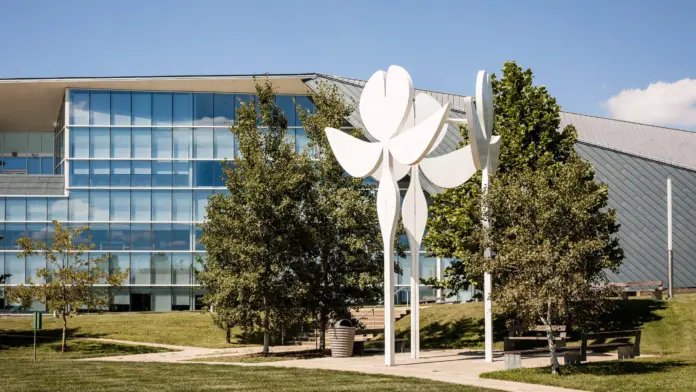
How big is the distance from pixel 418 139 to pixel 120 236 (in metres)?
33.5

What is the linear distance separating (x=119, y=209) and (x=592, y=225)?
36.9 metres

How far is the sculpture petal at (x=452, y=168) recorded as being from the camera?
25.5 metres

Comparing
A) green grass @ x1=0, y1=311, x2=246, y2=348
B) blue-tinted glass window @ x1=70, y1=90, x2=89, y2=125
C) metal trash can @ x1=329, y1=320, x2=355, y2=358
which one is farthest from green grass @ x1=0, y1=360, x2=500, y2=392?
blue-tinted glass window @ x1=70, y1=90, x2=89, y2=125

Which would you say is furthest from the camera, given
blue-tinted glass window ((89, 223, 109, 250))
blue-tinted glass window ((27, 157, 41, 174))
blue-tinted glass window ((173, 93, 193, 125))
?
blue-tinted glass window ((27, 157, 41, 174))

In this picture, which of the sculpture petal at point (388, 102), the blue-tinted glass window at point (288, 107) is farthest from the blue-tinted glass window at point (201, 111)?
the sculpture petal at point (388, 102)

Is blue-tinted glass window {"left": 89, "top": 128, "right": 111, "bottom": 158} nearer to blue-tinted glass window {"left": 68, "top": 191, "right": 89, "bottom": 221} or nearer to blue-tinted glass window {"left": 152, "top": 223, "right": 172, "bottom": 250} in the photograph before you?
blue-tinted glass window {"left": 68, "top": 191, "right": 89, "bottom": 221}

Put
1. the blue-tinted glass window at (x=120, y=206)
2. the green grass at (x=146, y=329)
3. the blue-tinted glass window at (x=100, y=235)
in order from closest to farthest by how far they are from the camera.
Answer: the green grass at (x=146, y=329) → the blue-tinted glass window at (x=100, y=235) → the blue-tinted glass window at (x=120, y=206)

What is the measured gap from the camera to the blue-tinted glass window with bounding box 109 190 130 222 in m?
51.8

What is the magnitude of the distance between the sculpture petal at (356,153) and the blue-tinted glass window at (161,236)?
2973cm

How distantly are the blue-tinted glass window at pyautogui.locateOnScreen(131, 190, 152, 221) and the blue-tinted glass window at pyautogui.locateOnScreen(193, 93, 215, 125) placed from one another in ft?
16.7

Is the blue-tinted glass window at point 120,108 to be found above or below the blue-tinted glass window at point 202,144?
above

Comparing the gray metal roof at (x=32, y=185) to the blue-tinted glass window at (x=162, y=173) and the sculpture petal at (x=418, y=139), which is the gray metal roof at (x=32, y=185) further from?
the sculpture petal at (x=418, y=139)

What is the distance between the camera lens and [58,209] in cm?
5194

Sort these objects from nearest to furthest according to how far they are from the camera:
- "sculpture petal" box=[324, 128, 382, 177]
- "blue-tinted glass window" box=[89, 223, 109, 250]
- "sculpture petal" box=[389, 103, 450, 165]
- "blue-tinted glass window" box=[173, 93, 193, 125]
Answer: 1. "sculpture petal" box=[389, 103, 450, 165]
2. "sculpture petal" box=[324, 128, 382, 177]
3. "blue-tinted glass window" box=[89, 223, 109, 250]
4. "blue-tinted glass window" box=[173, 93, 193, 125]
